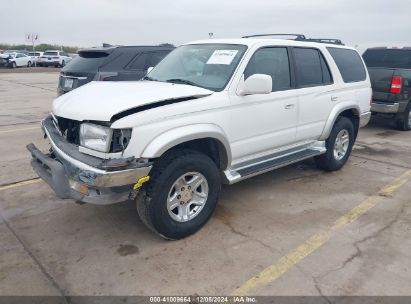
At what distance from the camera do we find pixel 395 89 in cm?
833

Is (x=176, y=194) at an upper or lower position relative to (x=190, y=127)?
lower

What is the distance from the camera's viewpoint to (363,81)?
19.6ft

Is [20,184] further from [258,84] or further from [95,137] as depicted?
[258,84]

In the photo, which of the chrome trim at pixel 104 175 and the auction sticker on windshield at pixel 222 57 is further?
the auction sticker on windshield at pixel 222 57

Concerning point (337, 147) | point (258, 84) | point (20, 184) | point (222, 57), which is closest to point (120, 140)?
point (258, 84)

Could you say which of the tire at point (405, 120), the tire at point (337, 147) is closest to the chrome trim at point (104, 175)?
the tire at point (337, 147)

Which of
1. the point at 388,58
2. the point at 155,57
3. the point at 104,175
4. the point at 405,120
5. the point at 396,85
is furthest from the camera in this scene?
the point at 388,58

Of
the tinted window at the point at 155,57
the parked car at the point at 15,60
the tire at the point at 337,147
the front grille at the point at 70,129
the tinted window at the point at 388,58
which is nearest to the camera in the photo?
the front grille at the point at 70,129

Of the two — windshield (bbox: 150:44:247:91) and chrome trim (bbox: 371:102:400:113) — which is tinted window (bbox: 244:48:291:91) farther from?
chrome trim (bbox: 371:102:400:113)

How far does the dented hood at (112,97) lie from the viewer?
3201 mm

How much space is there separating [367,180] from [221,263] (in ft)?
10.1

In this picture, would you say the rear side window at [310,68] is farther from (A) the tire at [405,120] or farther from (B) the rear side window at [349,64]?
(A) the tire at [405,120]

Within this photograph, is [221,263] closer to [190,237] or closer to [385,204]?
[190,237]

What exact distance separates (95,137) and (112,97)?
0.42 metres
